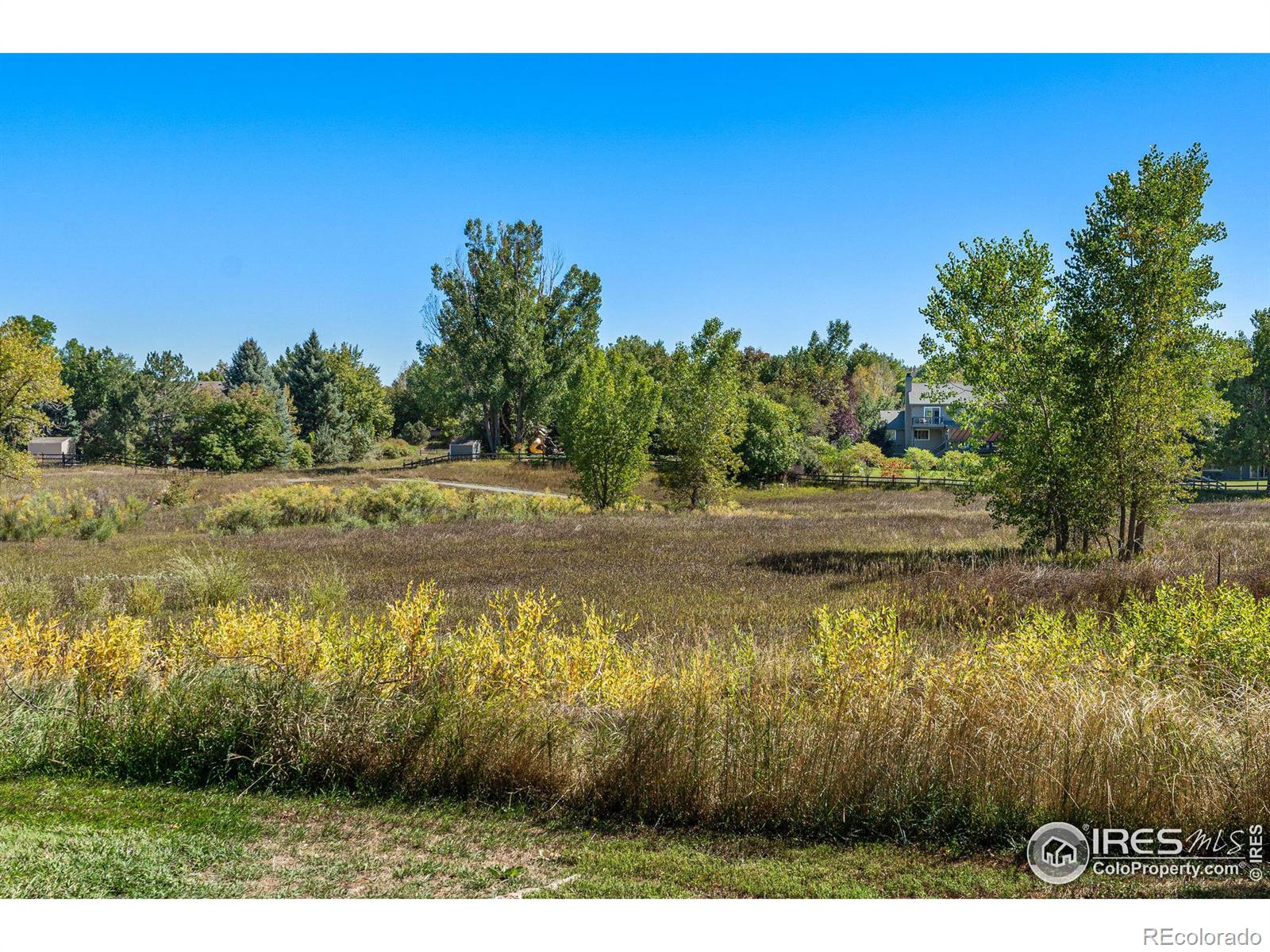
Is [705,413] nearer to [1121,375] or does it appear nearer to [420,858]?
[1121,375]

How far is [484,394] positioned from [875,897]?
177 ft

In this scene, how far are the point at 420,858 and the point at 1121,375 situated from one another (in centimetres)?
1491

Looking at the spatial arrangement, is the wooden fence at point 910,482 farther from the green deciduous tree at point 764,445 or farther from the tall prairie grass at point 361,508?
the tall prairie grass at point 361,508

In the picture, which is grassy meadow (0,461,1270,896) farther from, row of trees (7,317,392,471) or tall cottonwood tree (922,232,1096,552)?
row of trees (7,317,392,471)

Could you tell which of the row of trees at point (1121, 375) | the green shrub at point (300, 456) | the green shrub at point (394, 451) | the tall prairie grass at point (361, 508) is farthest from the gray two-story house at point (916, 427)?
the row of trees at point (1121, 375)

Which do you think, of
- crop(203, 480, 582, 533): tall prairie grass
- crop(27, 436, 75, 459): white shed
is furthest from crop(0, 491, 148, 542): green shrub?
crop(27, 436, 75, 459): white shed

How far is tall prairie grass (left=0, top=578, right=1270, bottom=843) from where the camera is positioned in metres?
4.85

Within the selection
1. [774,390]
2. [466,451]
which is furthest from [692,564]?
[774,390]

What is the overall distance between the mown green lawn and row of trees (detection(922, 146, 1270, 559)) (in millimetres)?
12644

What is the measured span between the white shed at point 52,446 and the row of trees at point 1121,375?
240ft

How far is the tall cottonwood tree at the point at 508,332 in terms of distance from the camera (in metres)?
55.6

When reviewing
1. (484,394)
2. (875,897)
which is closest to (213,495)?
(484,394)
